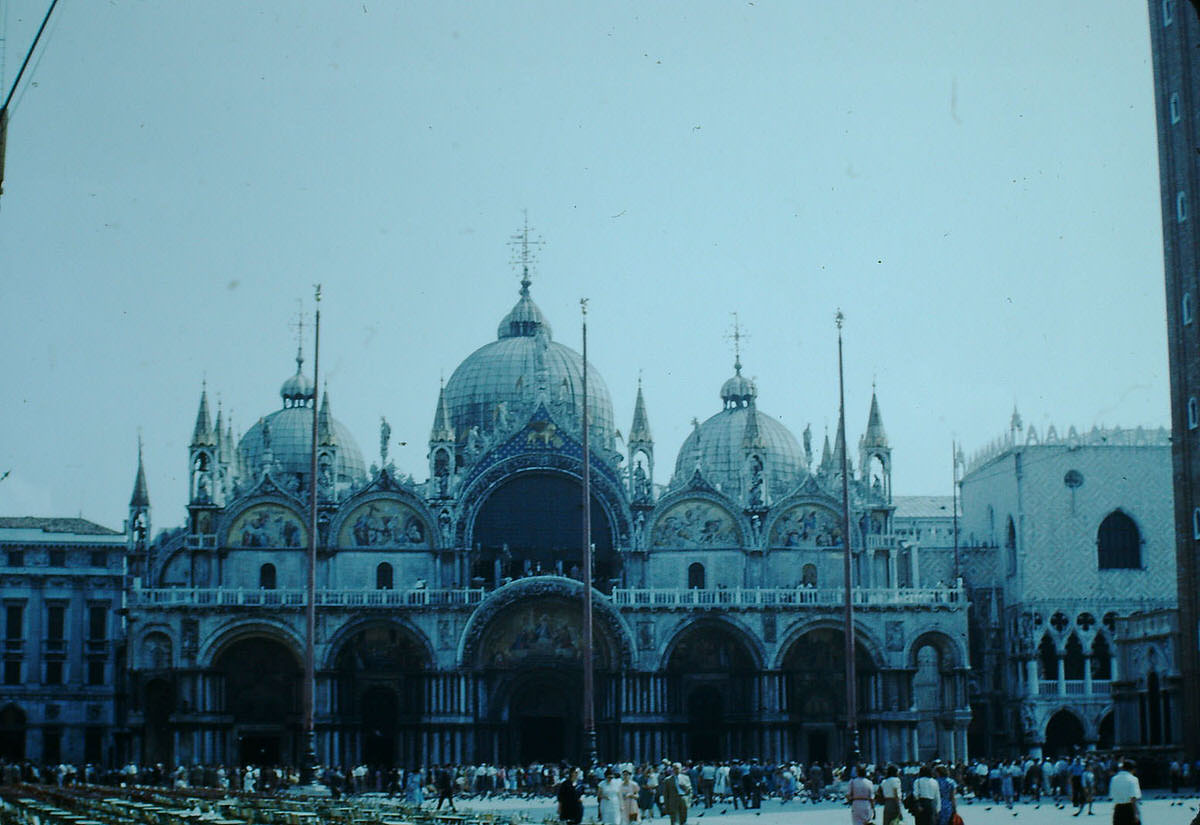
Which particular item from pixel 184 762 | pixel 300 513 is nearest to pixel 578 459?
pixel 300 513

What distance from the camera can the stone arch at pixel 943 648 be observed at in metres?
66.7

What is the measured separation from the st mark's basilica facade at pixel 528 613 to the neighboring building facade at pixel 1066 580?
6094 millimetres

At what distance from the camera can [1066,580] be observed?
7469 cm

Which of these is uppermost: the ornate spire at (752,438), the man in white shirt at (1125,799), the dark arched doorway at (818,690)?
the ornate spire at (752,438)

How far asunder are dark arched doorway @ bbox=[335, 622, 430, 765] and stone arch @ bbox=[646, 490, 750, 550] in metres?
9.89

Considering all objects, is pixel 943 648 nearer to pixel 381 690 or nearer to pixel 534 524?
pixel 534 524

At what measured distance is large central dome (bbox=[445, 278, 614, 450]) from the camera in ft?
244

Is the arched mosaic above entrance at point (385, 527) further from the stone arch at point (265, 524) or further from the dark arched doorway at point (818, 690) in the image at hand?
the dark arched doorway at point (818, 690)

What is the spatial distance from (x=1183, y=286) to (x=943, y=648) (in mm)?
17299

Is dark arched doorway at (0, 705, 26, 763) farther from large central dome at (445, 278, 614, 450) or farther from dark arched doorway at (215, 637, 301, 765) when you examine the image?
large central dome at (445, 278, 614, 450)

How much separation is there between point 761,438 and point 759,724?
36.9 ft

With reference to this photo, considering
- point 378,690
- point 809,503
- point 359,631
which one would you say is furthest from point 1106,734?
point 359,631

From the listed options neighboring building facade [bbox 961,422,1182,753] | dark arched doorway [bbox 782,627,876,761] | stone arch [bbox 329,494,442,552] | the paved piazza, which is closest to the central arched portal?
stone arch [bbox 329,494,442,552]

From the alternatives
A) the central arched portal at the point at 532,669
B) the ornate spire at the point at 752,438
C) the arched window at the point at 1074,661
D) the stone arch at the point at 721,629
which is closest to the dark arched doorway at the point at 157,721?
the central arched portal at the point at 532,669
